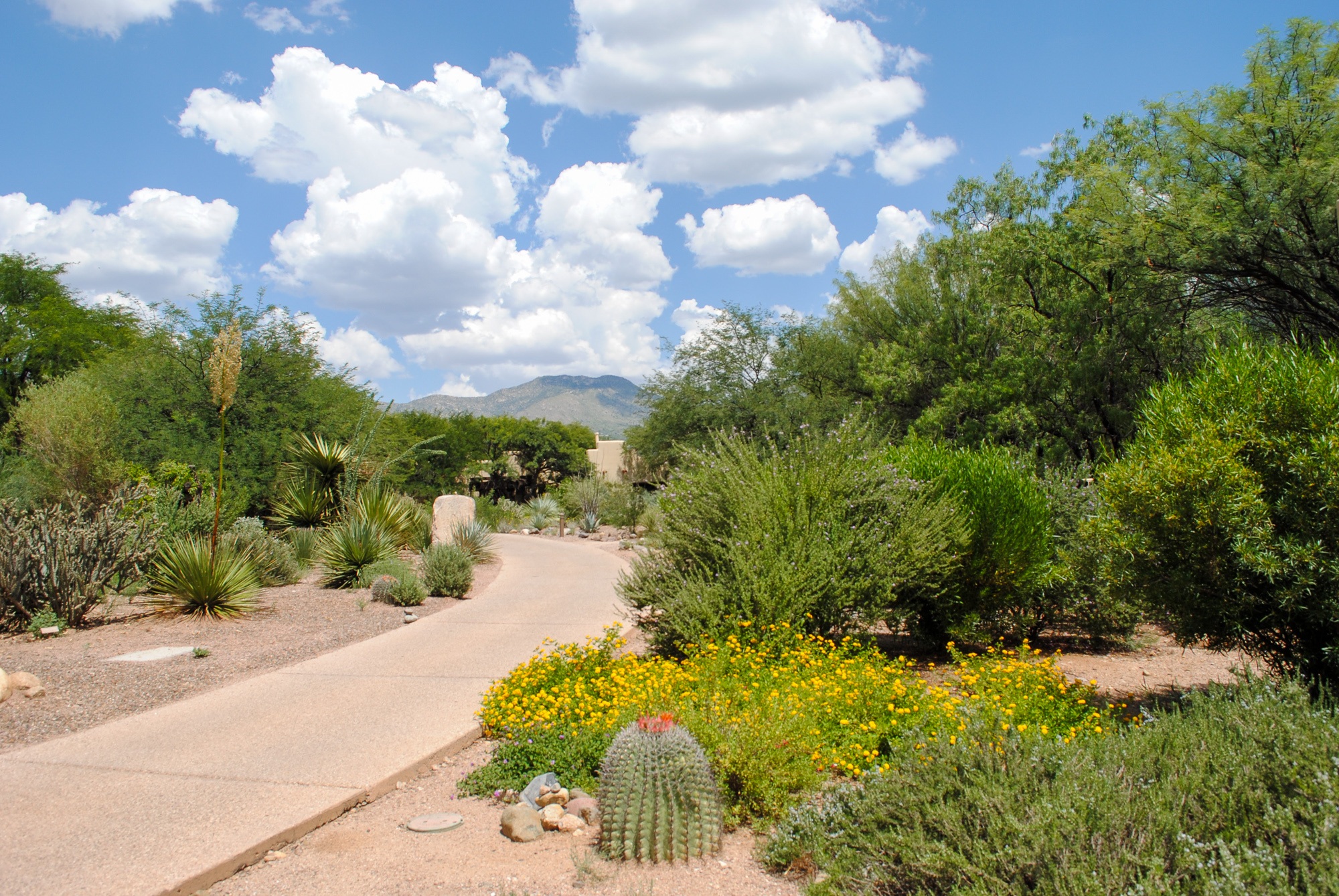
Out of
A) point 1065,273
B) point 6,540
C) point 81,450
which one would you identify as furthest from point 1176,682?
point 81,450

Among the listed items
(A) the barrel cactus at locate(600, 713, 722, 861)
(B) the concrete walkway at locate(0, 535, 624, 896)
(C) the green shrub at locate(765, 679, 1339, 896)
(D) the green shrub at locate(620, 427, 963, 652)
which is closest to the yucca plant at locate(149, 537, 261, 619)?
(B) the concrete walkway at locate(0, 535, 624, 896)

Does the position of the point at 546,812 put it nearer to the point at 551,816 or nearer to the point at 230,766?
the point at 551,816

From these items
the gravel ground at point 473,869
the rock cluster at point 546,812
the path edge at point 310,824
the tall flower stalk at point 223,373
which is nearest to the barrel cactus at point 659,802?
the gravel ground at point 473,869

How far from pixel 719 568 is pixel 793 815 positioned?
11.6 ft

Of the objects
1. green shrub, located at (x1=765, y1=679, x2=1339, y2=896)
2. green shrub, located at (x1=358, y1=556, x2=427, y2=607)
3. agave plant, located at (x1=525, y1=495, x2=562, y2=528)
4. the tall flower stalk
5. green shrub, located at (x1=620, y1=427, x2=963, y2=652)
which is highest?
the tall flower stalk

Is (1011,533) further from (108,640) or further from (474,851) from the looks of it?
(108,640)

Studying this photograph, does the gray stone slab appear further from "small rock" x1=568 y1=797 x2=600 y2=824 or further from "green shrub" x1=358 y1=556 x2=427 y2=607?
"small rock" x1=568 y1=797 x2=600 y2=824

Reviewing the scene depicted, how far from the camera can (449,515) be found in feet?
62.6

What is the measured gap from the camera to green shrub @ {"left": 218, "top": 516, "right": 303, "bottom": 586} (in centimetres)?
1326

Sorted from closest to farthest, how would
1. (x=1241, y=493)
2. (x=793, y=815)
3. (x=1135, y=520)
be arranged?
(x=793, y=815), (x=1241, y=493), (x=1135, y=520)

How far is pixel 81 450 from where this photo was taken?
20188mm

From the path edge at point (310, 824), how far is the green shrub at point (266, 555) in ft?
27.3

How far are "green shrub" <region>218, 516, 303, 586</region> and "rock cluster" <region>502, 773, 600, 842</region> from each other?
9488mm

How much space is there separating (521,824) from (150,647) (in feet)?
21.5
